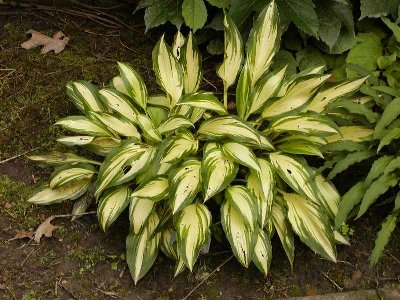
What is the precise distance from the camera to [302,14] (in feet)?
10.7

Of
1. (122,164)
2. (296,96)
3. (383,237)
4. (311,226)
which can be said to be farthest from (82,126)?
(383,237)

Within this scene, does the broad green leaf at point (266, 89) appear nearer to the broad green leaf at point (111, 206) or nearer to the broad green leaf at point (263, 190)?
the broad green leaf at point (263, 190)

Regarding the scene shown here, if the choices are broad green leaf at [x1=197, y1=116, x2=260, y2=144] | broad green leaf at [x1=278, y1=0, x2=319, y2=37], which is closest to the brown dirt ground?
broad green leaf at [x1=197, y1=116, x2=260, y2=144]

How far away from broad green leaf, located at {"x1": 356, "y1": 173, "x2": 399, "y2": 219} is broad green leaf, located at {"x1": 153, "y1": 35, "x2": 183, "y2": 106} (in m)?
1.09

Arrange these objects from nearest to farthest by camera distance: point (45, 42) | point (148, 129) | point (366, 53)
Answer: point (148, 129) < point (366, 53) < point (45, 42)

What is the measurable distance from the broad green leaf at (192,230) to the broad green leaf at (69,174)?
605mm

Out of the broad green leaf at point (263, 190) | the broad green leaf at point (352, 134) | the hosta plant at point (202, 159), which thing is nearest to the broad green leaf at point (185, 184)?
the hosta plant at point (202, 159)

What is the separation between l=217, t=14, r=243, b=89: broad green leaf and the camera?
10.3 feet

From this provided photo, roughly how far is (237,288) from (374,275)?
704 millimetres

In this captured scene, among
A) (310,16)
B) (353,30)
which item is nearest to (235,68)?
(310,16)

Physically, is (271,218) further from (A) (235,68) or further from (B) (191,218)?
(A) (235,68)

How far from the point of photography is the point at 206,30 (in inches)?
146

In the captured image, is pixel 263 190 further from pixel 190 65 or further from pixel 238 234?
pixel 190 65

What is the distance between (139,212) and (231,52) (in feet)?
3.24
